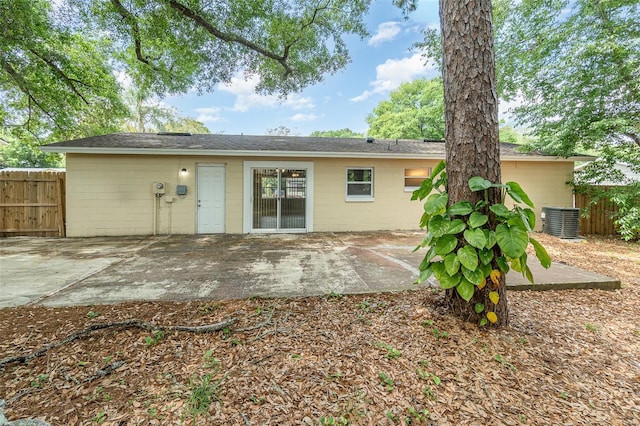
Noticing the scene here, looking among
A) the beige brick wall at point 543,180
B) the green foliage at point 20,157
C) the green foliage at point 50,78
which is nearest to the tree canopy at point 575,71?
the beige brick wall at point 543,180

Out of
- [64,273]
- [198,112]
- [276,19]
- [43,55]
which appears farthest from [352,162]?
[198,112]

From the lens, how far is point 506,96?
923 cm

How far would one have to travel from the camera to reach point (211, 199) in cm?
789

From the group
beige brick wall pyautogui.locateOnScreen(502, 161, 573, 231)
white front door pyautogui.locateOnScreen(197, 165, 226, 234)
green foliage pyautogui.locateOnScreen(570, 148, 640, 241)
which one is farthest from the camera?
beige brick wall pyautogui.locateOnScreen(502, 161, 573, 231)

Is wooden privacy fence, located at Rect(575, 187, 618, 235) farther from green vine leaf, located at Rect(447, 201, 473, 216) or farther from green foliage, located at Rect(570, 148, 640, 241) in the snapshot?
green vine leaf, located at Rect(447, 201, 473, 216)

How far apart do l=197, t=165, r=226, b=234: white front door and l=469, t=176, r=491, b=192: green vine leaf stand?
23.1ft

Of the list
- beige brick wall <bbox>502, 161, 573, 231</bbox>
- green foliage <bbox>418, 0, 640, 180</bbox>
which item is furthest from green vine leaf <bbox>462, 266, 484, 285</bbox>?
beige brick wall <bbox>502, 161, 573, 231</bbox>

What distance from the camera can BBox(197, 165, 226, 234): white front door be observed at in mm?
7836

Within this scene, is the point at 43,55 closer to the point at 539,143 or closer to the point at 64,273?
the point at 64,273

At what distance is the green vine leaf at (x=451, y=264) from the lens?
2.16m

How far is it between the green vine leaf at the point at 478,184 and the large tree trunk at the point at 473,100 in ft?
0.42

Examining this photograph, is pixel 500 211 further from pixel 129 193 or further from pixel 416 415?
pixel 129 193

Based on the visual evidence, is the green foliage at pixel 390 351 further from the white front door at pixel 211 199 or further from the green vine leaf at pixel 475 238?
the white front door at pixel 211 199

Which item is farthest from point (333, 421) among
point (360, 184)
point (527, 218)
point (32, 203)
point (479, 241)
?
point (32, 203)
